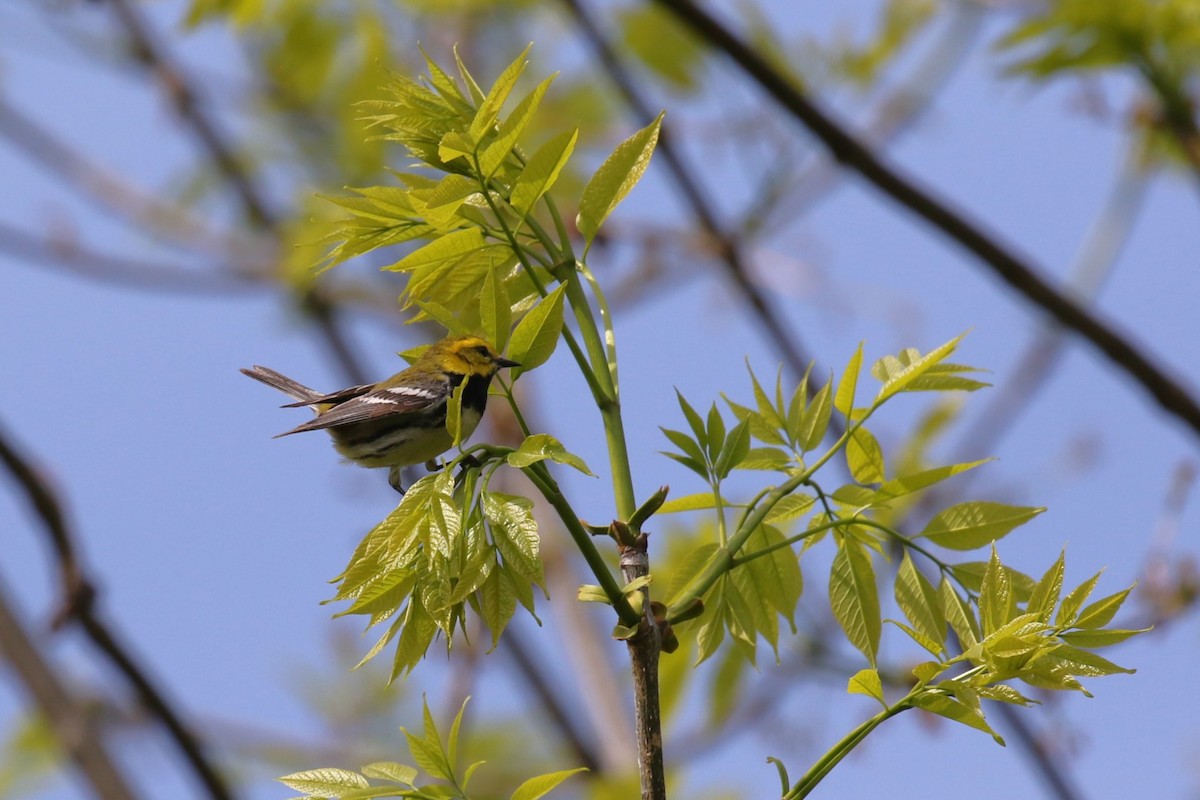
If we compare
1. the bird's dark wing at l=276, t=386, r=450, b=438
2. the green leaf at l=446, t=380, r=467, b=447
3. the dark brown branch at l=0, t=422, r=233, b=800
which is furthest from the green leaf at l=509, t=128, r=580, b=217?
the dark brown branch at l=0, t=422, r=233, b=800

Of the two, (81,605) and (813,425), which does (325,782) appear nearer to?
(813,425)

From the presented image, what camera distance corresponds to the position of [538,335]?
172 cm

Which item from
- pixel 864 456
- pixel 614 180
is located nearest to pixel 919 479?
pixel 864 456

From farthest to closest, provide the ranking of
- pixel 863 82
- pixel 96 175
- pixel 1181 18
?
pixel 96 175 → pixel 863 82 → pixel 1181 18

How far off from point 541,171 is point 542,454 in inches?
17.6

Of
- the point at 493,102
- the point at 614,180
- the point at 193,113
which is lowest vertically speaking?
the point at 614,180

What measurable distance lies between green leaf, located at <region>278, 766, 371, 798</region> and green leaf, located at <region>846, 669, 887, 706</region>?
0.71 m

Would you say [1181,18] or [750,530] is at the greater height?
[1181,18]

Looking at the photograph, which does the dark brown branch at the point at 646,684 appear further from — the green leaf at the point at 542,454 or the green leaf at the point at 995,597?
the green leaf at the point at 995,597

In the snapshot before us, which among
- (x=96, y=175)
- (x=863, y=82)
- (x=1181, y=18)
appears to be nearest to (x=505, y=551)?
(x=1181, y=18)

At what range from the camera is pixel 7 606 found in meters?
3.49

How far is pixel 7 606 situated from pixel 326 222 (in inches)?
84.7

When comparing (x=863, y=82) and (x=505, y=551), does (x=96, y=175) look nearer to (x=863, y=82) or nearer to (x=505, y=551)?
(x=863, y=82)

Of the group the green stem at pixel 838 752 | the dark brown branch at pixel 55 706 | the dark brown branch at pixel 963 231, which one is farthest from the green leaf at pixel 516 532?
the dark brown branch at pixel 963 231
